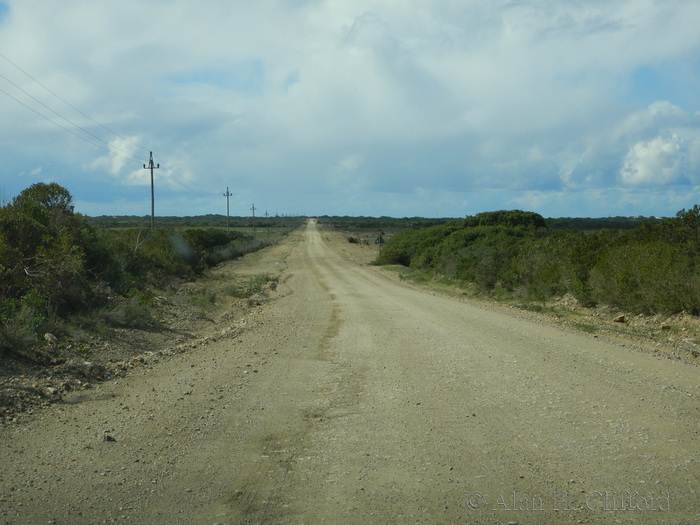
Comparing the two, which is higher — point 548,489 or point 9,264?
point 9,264

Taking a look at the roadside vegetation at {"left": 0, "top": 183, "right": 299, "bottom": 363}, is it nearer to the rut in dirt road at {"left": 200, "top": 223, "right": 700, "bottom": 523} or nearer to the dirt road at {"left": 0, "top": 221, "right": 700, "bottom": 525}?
the dirt road at {"left": 0, "top": 221, "right": 700, "bottom": 525}

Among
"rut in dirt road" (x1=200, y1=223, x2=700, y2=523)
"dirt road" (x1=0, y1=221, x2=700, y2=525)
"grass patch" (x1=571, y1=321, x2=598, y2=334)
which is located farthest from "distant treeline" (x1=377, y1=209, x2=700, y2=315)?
"dirt road" (x1=0, y1=221, x2=700, y2=525)

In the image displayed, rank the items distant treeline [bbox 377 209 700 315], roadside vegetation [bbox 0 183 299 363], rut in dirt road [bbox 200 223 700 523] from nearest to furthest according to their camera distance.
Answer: rut in dirt road [bbox 200 223 700 523] → roadside vegetation [bbox 0 183 299 363] → distant treeline [bbox 377 209 700 315]

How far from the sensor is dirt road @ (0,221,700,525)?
15.0 feet

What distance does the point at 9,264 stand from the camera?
11.6 m

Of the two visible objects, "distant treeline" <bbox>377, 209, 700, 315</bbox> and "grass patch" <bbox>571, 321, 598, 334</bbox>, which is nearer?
"grass patch" <bbox>571, 321, 598, 334</bbox>

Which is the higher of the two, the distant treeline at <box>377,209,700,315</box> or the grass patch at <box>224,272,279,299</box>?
the distant treeline at <box>377,209,700,315</box>

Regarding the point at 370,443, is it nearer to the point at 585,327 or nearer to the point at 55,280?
Answer: the point at 55,280

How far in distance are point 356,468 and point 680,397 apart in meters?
4.93

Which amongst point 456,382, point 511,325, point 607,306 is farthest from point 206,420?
point 607,306

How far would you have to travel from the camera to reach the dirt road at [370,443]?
4.58 meters

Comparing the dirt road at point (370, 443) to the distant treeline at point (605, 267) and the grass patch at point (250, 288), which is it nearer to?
the distant treeline at point (605, 267)

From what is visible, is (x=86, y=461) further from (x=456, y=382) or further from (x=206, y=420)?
(x=456, y=382)

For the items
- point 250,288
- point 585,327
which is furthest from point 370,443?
point 250,288
